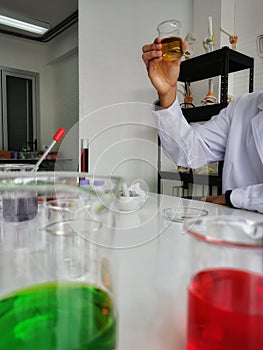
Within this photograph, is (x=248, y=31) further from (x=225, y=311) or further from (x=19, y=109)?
(x=19, y=109)

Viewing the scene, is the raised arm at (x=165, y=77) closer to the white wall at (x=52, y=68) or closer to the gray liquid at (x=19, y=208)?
the gray liquid at (x=19, y=208)

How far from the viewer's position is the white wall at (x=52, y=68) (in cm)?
426

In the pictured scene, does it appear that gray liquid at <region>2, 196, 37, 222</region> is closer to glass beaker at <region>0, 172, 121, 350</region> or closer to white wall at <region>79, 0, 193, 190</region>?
glass beaker at <region>0, 172, 121, 350</region>

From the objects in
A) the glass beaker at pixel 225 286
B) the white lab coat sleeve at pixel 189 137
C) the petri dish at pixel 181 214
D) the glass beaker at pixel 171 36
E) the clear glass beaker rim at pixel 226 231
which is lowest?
the petri dish at pixel 181 214

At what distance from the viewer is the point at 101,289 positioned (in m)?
0.23

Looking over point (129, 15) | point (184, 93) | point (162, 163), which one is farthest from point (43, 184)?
point (129, 15)

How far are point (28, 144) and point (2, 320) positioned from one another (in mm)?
4790

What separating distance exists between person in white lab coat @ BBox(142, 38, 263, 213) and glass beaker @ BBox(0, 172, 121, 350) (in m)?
0.77

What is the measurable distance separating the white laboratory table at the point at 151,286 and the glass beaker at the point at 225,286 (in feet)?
0.15

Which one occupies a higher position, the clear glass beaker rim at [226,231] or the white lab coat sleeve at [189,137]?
the white lab coat sleeve at [189,137]

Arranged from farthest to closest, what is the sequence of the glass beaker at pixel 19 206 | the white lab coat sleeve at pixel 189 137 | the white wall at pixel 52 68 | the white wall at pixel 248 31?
the white wall at pixel 52 68, the white wall at pixel 248 31, the white lab coat sleeve at pixel 189 137, the glass beaker at pixel 19 206

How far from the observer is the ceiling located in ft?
11.3

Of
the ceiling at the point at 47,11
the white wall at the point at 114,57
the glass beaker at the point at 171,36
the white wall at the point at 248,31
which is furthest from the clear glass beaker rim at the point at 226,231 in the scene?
the ceiling at the point at 47,11

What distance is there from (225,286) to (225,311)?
1.1 inches
